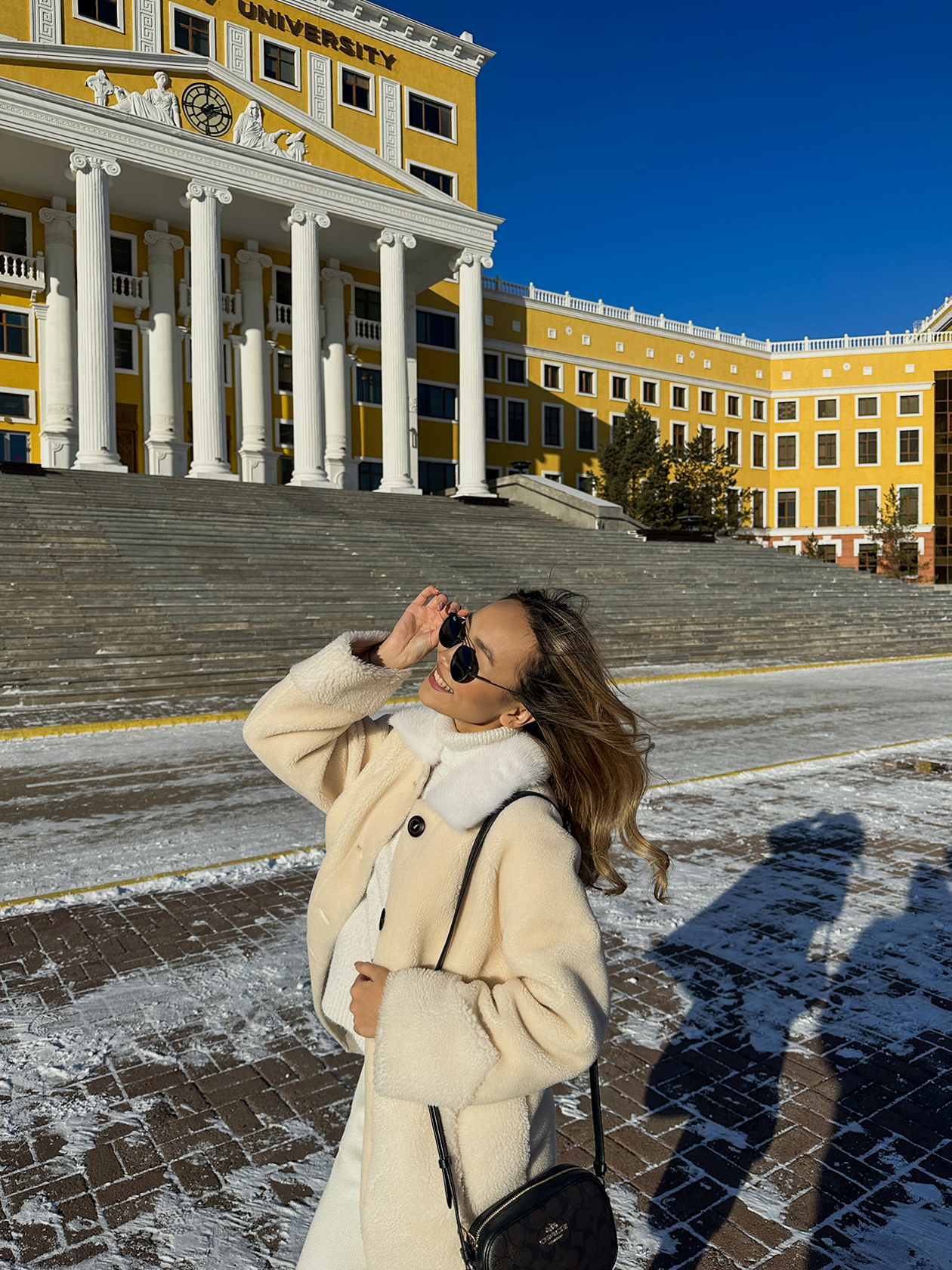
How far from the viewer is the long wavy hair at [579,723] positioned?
1.71 m

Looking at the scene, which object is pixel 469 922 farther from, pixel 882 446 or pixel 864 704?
pixel 882 446

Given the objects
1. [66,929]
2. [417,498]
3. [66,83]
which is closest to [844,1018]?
[66,929]

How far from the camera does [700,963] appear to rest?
4141 millimetres

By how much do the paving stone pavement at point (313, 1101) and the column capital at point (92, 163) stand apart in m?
26.4

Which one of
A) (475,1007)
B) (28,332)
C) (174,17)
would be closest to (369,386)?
(28,332)

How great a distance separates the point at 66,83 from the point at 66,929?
28657 mm

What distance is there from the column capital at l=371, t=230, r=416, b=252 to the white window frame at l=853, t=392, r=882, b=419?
36.1 m

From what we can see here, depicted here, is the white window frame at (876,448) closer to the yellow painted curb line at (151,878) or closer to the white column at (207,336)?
the white column at (207,336)

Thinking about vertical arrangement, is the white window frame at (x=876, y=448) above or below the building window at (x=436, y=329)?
below

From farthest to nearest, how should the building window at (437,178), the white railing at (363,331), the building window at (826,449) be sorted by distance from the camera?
the building window at (826,449) → the white railing at (363,331) → the building window at (437,178)

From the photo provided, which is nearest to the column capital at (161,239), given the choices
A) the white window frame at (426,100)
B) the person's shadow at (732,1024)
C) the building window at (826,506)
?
the white window frame at (426,100)

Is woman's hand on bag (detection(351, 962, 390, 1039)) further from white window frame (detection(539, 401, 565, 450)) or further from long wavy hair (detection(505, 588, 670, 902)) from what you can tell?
white window frame (detection(539, 401, 565, 450))

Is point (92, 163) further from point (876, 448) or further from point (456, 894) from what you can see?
point (876, 448)

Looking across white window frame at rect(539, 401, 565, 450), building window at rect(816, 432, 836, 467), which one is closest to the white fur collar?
white window frame at rect(539, 401, 565, 450)
